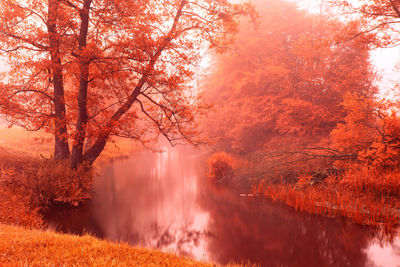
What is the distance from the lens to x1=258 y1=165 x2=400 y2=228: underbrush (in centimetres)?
912

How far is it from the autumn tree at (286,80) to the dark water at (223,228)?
329 inches

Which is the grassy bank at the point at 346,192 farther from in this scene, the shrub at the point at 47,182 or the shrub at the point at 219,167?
the shrub at the point at 47,182

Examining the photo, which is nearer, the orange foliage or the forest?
the forest

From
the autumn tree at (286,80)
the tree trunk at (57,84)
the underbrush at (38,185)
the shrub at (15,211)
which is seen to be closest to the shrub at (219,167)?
the autumn tree at (286,80)

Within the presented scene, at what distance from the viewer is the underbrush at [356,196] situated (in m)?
9.12

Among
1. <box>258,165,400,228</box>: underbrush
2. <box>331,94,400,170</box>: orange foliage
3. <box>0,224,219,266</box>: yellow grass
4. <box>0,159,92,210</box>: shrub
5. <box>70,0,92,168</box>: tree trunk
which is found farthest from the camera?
<box>331,94,400,170</box>: orange foliage

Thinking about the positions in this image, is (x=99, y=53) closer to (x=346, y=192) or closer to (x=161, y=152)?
(x=161, y=152)

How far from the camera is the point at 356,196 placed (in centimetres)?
1052

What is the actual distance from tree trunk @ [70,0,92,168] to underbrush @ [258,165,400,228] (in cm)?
941

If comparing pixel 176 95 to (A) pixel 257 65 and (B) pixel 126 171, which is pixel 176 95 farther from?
(A) pixel 257 65

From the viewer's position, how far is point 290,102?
18.2 metres

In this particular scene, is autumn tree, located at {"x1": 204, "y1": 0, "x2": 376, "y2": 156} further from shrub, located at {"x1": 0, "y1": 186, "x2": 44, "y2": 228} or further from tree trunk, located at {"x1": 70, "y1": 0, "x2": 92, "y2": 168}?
shrub, located at {"x1": 0, "y1": 186, "x2": 44, "y2": 228}

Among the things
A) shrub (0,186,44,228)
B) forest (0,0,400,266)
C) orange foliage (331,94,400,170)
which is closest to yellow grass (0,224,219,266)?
forest (0,0,400,266)

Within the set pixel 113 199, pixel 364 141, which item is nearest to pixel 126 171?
pixel 113 199
